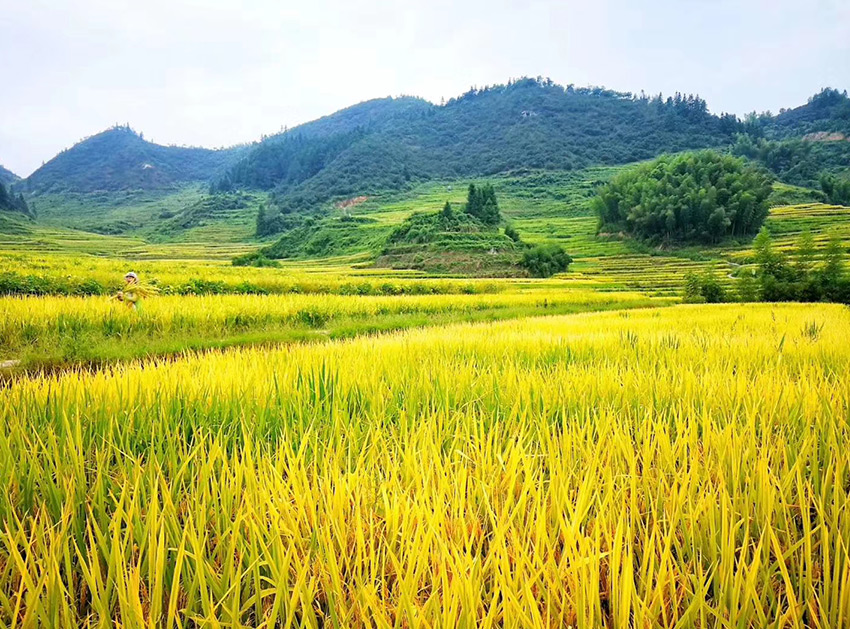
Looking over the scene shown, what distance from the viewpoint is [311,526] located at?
1.09 m

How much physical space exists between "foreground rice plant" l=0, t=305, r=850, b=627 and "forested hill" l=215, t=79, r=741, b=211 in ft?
352

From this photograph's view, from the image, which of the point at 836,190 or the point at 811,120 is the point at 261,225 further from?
the point at 811,120

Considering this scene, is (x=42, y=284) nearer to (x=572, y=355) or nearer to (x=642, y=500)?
(x=572, y=355)

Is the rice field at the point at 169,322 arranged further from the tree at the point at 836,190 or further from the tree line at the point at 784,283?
the tree at the point at 836,190

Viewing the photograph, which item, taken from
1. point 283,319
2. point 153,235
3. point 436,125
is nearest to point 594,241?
point 283,319

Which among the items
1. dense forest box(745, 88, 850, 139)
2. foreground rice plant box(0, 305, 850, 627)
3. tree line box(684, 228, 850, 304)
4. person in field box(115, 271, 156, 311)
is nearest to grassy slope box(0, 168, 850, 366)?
person in field box(115, 271, 156, 311)

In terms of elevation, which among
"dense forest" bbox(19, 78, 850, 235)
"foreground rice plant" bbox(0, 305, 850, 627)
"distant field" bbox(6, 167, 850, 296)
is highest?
"dense forest" bbox(19, 78, 850, 235)

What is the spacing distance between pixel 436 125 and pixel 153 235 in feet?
388

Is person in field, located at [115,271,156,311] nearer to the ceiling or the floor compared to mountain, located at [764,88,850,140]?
nearer to the floor

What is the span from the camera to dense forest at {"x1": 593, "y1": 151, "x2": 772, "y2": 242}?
180 feet

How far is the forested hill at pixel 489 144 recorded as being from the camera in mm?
120625

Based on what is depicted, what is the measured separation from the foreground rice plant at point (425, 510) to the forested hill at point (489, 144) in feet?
352

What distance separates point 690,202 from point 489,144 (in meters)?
105

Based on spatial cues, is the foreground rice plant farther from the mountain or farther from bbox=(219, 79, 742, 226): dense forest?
the mountain
